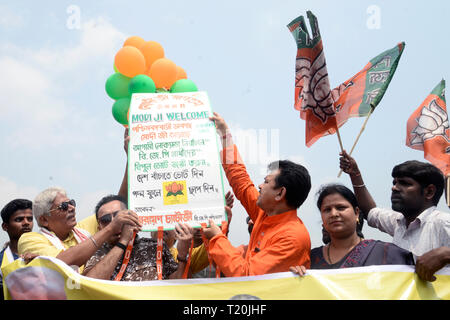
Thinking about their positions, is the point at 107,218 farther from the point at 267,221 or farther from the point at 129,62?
the point at 129,62

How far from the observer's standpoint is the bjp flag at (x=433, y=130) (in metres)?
5.11

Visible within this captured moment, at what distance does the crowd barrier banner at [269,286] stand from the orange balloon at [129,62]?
2336 millimetres

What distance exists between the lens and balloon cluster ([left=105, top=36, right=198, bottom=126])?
4.62 m

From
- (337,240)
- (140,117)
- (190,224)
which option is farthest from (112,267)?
(337,240)

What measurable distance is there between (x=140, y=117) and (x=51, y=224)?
3.99ft

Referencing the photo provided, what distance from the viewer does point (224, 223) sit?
3.38 m

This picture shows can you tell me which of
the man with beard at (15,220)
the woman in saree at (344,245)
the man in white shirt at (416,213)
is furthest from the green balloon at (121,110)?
the man in white shirt at (416,213)

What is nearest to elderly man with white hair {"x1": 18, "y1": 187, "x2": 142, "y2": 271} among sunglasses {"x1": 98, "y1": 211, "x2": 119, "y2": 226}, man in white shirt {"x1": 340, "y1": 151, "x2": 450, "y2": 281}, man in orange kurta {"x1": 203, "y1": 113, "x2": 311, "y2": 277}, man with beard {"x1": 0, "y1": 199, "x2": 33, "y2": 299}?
sunglasses {"x1": 98, "y1": 211, "x2": 119, "y2": 226}

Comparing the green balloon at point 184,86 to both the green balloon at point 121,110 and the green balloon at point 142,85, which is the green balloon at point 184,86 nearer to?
the green balloon at point 142,85

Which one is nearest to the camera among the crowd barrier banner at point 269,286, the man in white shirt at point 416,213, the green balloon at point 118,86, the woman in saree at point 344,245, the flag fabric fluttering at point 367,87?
the crowd barrier banner at point 269,286

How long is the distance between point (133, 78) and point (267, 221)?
2.23 meters

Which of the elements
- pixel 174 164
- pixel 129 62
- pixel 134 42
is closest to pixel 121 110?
Answer: pixel 129 62

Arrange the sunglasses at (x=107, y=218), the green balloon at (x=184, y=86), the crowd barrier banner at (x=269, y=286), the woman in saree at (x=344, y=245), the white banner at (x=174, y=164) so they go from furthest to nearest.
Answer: the green balloon at (x=184, y=86)
the sunglasses at (x=107, y=218)
the white banner at (x=174, y=164)
the woman in saree at (x=344, y=245)
the crowd barrier banner at (x=269, y=286)

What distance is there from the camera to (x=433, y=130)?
5.24 meters
